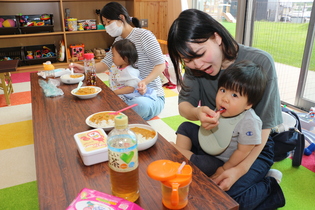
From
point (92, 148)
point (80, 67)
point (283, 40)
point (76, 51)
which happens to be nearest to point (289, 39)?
point (283, 40)

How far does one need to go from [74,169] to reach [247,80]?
75 centimetres

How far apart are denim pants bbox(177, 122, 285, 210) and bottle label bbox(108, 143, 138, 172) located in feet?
2.00

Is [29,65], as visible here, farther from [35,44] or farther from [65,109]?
[65,109]

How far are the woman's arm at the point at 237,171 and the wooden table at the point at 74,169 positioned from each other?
29 cm

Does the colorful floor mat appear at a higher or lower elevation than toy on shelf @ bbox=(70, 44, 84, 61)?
lower

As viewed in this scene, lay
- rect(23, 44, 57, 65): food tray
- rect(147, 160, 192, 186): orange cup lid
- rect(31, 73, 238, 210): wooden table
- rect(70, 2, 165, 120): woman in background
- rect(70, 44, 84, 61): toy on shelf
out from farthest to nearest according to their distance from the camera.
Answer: rect(70, 44, 84, 61): toy on shelf
rect(23, 44, 57, 65): food tray
rect(70, 2, 165, 120): woman in background
rect(31, 73, 238, 210): wooden table
rect(147, 160, 192, 186): orange cup lid

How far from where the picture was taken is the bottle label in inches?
26.0

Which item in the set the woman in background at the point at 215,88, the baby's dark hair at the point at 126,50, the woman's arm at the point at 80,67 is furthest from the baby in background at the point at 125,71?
the woman in background at the point at 215,88

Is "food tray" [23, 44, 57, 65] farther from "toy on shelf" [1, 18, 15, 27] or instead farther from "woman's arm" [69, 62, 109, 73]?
"woman's arm" [69, 62, 109, 73]

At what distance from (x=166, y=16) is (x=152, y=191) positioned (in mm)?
4364

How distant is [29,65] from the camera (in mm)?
4203

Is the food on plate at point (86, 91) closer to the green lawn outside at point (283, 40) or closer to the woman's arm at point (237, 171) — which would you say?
the woman's arm at point (237, 171)

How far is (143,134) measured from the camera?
1.05 m

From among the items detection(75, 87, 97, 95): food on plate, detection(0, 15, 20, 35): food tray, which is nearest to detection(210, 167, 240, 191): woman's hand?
detection(75, 87, 97, 95): food on plate
